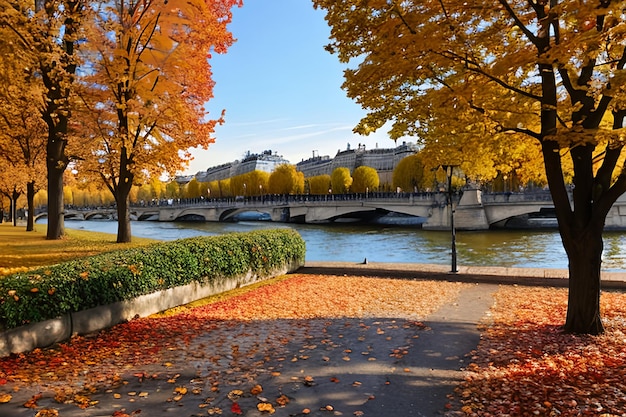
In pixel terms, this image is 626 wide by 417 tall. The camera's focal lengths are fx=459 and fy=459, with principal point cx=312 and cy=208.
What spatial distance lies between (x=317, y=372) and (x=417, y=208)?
54.9 m

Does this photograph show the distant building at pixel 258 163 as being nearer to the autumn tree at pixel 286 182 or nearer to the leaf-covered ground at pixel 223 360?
the autumn tree at pixel 286 182

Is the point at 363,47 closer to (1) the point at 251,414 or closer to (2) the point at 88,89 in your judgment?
(1) the point at 251,414

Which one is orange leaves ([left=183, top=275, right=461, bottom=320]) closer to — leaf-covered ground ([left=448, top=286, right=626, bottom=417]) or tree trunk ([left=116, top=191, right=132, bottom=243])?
leaf-covered ground ([left=448, top=286, right=626, bottom=417])

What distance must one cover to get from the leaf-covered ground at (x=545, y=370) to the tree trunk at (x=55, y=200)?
17549 mm

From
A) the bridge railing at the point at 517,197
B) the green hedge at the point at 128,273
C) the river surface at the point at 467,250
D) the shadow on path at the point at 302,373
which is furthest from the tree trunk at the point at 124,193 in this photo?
the bridge railing at the point at 517,197

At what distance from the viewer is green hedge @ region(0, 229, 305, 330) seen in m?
7.04

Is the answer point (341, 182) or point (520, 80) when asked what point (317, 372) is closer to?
point (520, 80)

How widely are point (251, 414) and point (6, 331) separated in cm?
417

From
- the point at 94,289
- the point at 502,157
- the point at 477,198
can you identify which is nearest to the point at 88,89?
the point at 94,289

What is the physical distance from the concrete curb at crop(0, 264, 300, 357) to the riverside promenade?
64.8 inches

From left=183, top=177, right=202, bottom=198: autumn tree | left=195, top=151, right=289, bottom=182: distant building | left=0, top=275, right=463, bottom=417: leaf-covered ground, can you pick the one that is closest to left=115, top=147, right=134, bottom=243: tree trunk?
left=0, top=275, right=463, bottom=417: leaf-covered ground

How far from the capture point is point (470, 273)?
14109 millimetres

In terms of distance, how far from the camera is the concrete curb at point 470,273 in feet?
41.8

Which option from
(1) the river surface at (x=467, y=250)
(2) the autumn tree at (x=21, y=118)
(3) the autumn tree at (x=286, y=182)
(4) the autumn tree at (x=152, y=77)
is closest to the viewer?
(2) the autumn tree at (x=21, y=118)
